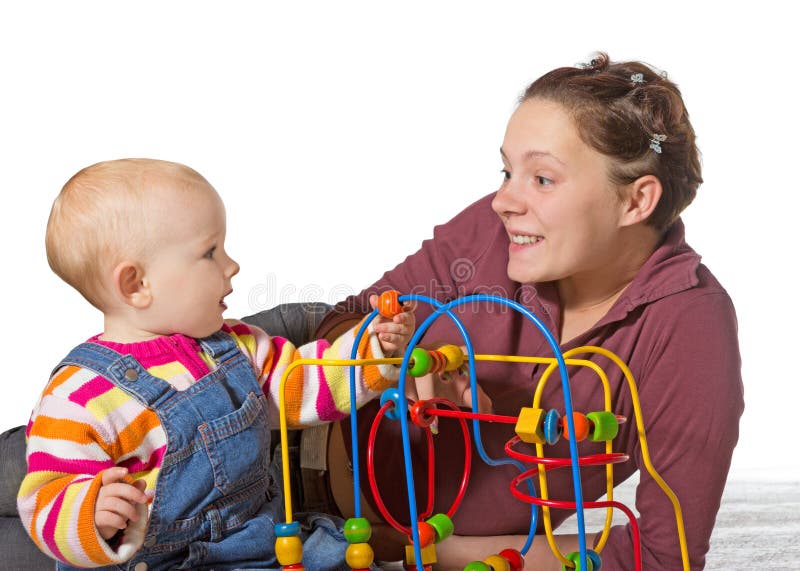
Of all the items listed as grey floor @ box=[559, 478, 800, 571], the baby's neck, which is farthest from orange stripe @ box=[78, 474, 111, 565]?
grey floor @ box=[559, 478, 800, 571]

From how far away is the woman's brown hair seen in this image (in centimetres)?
167

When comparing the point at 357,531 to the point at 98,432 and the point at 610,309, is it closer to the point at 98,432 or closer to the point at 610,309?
the point at 98,432

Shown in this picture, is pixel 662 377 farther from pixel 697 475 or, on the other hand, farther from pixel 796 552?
pixel 796 552

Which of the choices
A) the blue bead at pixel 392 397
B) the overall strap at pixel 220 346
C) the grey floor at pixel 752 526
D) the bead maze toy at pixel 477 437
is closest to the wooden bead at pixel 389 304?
the bead maze toy at pixel 477 437

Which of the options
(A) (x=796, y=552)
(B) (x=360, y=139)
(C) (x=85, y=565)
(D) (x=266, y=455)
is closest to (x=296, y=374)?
(D) (x=266, y=455)

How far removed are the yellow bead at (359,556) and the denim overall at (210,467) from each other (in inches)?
3.1

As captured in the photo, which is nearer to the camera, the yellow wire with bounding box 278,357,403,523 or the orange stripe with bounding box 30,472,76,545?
the orange stripe with bounding box 30,472,76,545

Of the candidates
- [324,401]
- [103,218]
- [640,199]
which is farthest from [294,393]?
[640,199]

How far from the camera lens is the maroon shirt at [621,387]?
1595mm

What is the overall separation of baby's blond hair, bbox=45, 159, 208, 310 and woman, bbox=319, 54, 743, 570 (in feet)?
1.88

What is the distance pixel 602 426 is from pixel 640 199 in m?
0.51

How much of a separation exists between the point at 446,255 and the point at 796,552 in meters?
0.84

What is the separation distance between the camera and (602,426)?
4.35 ft

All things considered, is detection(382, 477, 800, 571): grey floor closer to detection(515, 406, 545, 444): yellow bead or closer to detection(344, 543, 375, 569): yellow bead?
detection(344, 543, 375, 569): yellow bead
